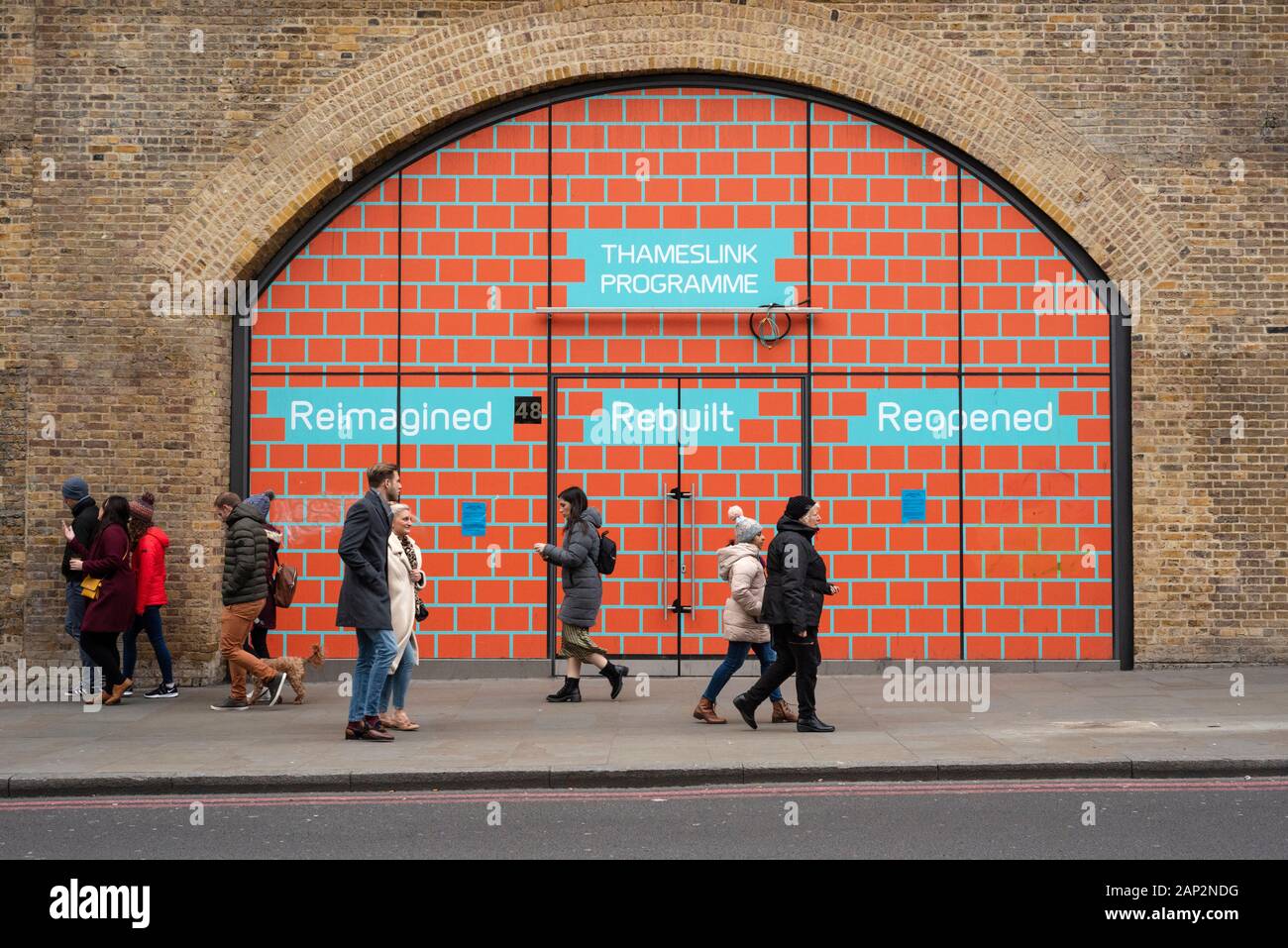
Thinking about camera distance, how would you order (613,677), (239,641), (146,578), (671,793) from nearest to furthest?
(671,793), (239,641), (613,677), (146,578)

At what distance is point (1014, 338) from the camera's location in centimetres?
1446

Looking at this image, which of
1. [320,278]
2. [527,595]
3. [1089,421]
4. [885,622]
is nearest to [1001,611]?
[885,622]

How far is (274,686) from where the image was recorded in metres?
12.6

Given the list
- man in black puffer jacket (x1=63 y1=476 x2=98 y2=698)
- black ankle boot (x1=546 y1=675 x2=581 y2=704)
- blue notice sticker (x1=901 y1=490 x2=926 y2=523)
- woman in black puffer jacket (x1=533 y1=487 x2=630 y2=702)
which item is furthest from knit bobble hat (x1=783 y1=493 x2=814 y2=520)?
man in black puffer jacket (x1=63 y1=476 x2=98 y2=698)

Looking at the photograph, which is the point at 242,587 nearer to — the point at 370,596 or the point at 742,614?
the point at 370,596

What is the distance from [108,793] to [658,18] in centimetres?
900

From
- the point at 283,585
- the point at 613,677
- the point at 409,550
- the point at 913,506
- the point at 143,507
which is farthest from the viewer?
the point at 913,506

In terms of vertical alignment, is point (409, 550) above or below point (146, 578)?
above

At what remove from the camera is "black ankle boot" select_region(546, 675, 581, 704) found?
1268 centimetres

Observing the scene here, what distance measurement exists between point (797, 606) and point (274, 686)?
495 cm

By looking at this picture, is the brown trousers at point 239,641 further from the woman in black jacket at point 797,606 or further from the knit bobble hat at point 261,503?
the woman in black jacket at point 797,606

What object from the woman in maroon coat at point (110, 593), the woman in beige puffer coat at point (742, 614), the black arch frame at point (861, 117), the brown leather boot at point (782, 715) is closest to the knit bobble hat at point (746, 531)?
the woman in beige puffer coat at point (742, 614)

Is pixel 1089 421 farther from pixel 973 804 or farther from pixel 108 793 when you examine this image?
pixel 108 793

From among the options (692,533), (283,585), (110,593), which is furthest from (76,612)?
(692,533)
